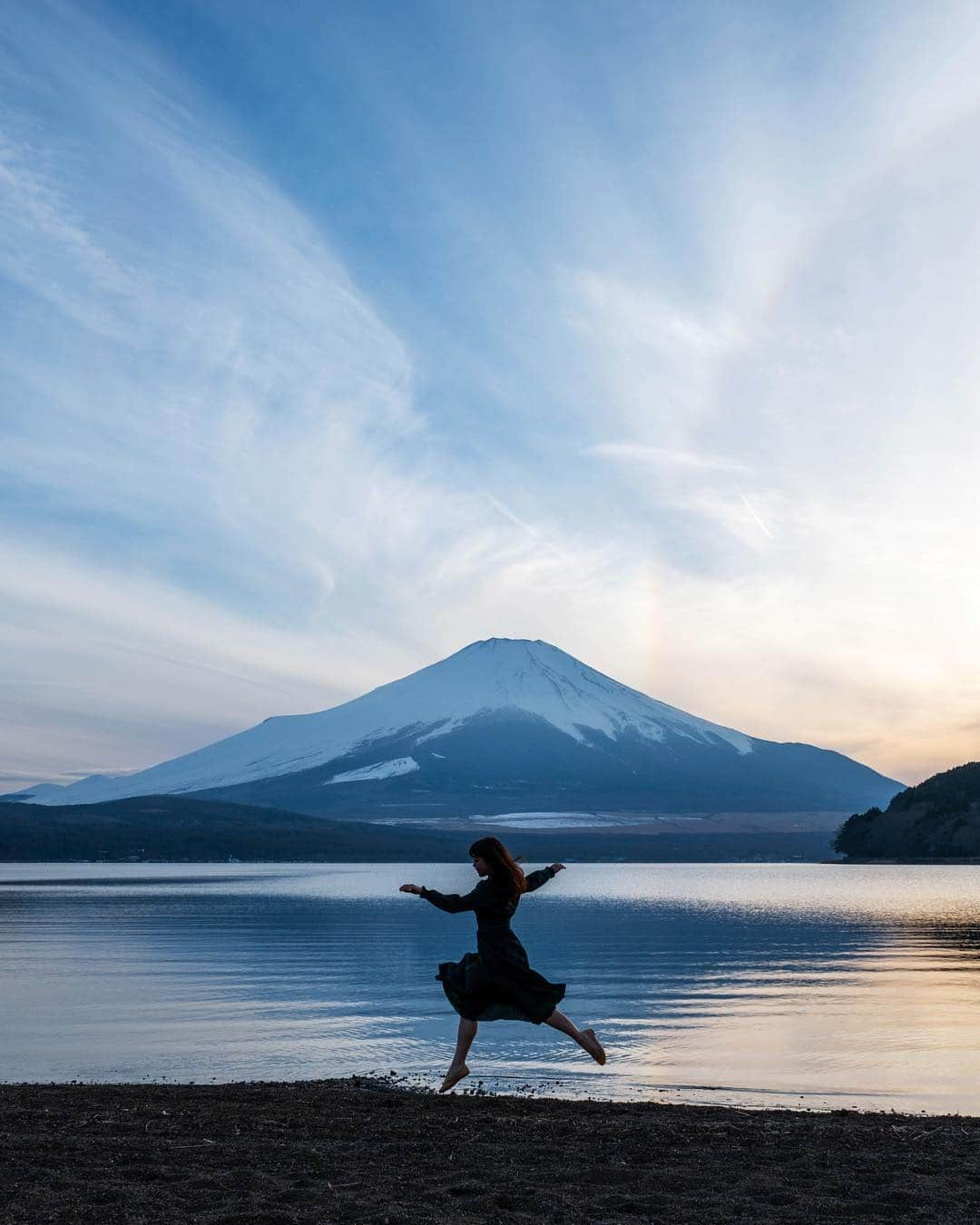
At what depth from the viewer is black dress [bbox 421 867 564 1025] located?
43.5 feet

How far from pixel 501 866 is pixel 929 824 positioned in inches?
6806

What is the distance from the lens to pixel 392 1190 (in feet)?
31.4

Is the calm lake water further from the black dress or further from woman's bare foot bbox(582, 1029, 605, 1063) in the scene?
the black dress

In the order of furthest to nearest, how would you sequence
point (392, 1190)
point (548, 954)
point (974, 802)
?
point (974, 802) < point (548, 954) < point (392, 1190)

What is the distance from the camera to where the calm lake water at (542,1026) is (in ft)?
59.1

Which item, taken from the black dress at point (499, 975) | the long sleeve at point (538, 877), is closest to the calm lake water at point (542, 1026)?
the black dress at point (499, 975)

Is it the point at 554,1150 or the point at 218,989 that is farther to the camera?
the point at 218,989

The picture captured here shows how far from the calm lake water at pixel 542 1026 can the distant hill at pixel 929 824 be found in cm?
11530

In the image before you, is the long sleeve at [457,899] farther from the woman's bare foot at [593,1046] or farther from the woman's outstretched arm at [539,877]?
the woman's bare foot at [593,1046]

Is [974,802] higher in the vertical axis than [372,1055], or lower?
higher

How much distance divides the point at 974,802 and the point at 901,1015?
156 metres

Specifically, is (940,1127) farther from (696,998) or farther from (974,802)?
(974,802)

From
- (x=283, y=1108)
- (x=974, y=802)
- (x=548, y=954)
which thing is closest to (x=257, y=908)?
(x=548, y=954)

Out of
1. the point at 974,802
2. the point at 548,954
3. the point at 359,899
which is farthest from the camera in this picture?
the point at 974,802
